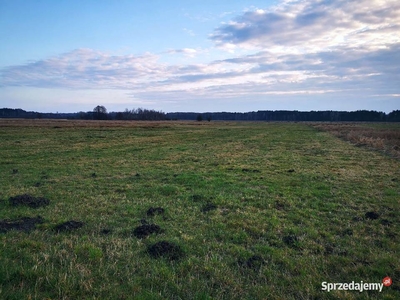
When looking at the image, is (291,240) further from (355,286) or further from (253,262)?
(355,286)

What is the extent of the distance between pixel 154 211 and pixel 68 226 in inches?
105

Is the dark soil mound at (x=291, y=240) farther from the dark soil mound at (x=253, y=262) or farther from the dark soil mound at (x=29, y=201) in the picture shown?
the dark soil mound at (x=29, y=201)

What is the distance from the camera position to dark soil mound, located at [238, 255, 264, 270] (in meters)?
6.04

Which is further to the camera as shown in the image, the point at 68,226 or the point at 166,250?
the point at 68,226

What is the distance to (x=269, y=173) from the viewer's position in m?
16.9

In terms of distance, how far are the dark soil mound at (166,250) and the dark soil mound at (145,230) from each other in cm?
92

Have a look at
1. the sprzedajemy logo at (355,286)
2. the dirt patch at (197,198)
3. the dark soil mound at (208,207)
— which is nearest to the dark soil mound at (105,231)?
the dark soil mound at (208,207)

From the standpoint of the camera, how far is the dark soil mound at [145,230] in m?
7.58

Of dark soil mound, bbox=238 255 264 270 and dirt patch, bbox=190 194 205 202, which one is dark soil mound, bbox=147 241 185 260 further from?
dirt patch, bbox=190 194 205 202

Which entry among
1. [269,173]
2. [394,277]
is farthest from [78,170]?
[394,277]

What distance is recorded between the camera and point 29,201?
33.9ft

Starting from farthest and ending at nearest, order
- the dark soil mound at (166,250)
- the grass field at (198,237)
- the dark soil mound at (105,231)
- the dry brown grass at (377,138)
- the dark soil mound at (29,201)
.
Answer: the dry brown grass at (377,138) → the dark soil mound at (29,201) → the dark soil mound at (105,231) → the dark soil mound at (166,250) → the grass field at (198,237)

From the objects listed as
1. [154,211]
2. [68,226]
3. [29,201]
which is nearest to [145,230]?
[154,211]

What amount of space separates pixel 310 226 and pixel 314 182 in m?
6.66
